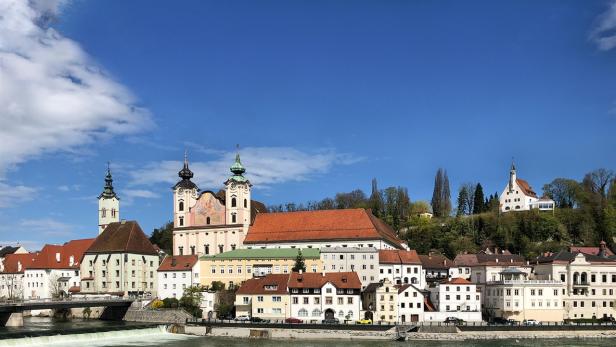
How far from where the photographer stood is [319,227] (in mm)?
88688

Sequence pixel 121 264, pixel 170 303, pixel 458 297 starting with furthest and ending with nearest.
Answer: pixel 121 264, pixel 170 303, pixel 458 297

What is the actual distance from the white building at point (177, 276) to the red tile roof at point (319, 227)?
30.0ft

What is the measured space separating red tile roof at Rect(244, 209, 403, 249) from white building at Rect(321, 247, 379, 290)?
5005 millimetres

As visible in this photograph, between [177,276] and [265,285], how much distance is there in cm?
1714

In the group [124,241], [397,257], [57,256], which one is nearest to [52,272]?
[57,256]

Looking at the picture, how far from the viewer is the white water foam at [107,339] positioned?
5530cm

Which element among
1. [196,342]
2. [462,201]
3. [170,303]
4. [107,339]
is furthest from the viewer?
[462,201]

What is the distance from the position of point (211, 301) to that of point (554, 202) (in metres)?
64.6

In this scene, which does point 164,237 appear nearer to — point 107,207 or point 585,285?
point 107,207

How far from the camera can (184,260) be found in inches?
3366

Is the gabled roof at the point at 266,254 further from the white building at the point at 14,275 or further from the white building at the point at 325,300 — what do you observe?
the white building at the point at 14,275

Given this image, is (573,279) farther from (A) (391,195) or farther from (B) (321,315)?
(A) (391,195)

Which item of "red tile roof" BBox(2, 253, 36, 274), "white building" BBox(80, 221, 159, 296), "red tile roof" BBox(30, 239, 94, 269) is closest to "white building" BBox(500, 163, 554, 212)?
"white building" BBox(80, 221, 159, 296)

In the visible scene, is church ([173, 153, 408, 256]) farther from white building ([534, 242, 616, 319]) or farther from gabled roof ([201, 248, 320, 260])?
white building ([534, 242, 616, 319])
